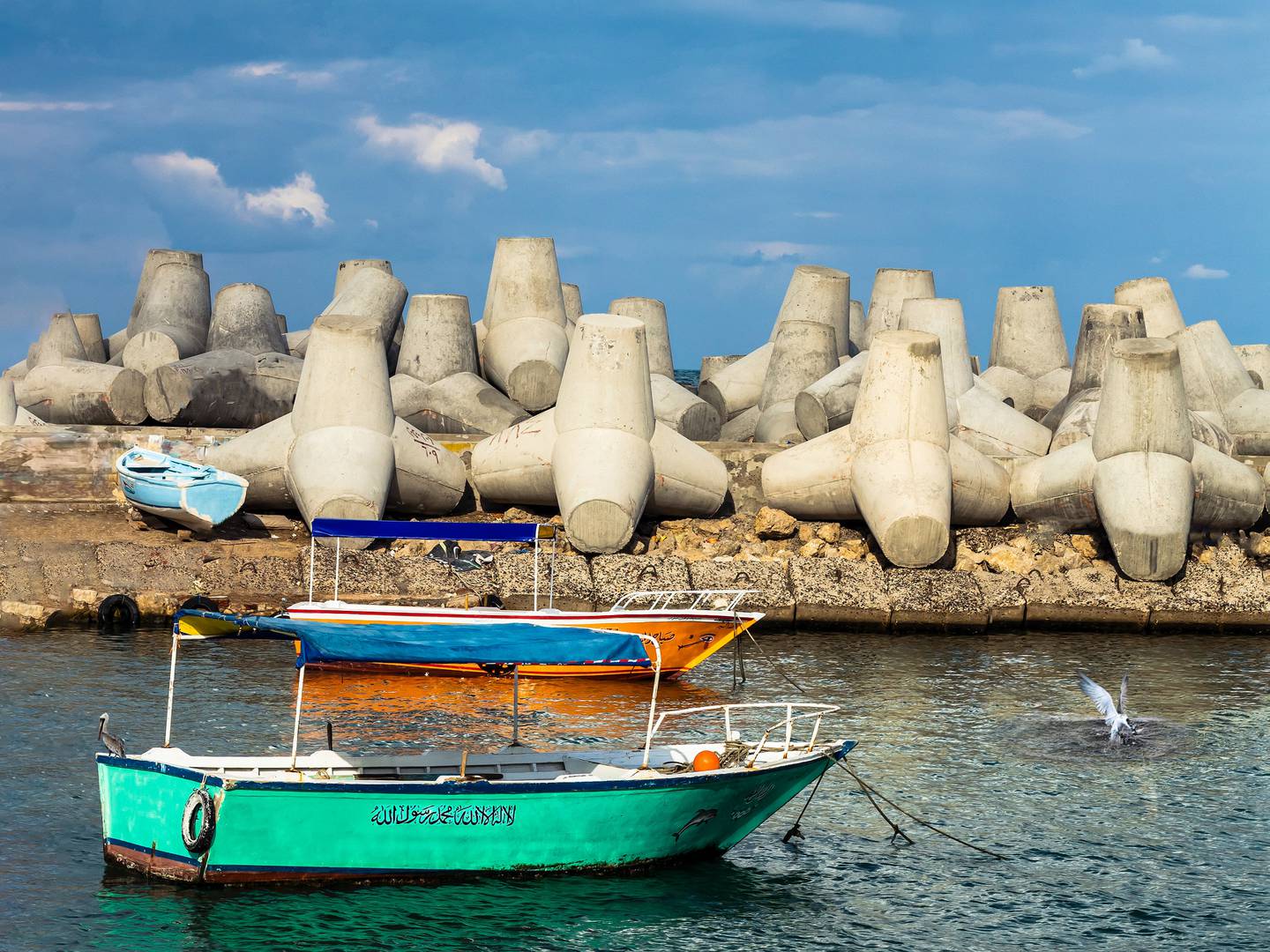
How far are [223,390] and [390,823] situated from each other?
1528 centimetres

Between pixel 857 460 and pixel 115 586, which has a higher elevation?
pixel 857 460

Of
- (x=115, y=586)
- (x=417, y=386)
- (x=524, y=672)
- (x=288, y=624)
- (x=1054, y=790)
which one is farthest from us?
(x=417, y=386)

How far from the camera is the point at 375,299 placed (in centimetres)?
2739

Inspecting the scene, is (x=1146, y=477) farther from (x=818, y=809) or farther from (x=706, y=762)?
(x=706, y=762)

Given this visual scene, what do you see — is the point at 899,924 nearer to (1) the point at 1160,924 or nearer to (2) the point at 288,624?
(1) the point at 1160,924

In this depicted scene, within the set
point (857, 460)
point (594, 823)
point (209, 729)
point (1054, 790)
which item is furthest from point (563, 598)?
point (594, 823)

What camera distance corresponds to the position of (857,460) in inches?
840

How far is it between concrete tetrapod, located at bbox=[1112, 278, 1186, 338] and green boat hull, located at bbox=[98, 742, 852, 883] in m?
20.8

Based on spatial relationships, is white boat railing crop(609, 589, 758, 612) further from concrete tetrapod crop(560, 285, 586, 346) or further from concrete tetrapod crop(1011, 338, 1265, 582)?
concrete tetrapod crop(560, 285, 586, 346)

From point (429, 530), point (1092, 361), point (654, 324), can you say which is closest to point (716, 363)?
point (654, 324)

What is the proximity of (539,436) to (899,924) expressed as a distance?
1244 centimetres

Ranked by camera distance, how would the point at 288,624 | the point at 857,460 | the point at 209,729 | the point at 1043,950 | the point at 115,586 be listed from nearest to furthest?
the point at 1043,950, the point at 288,624, the point at 209,729, the point at 115,586, the point at 857,460

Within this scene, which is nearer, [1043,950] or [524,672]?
[1043,950]

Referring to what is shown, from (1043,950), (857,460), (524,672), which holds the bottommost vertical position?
(1043,950)
